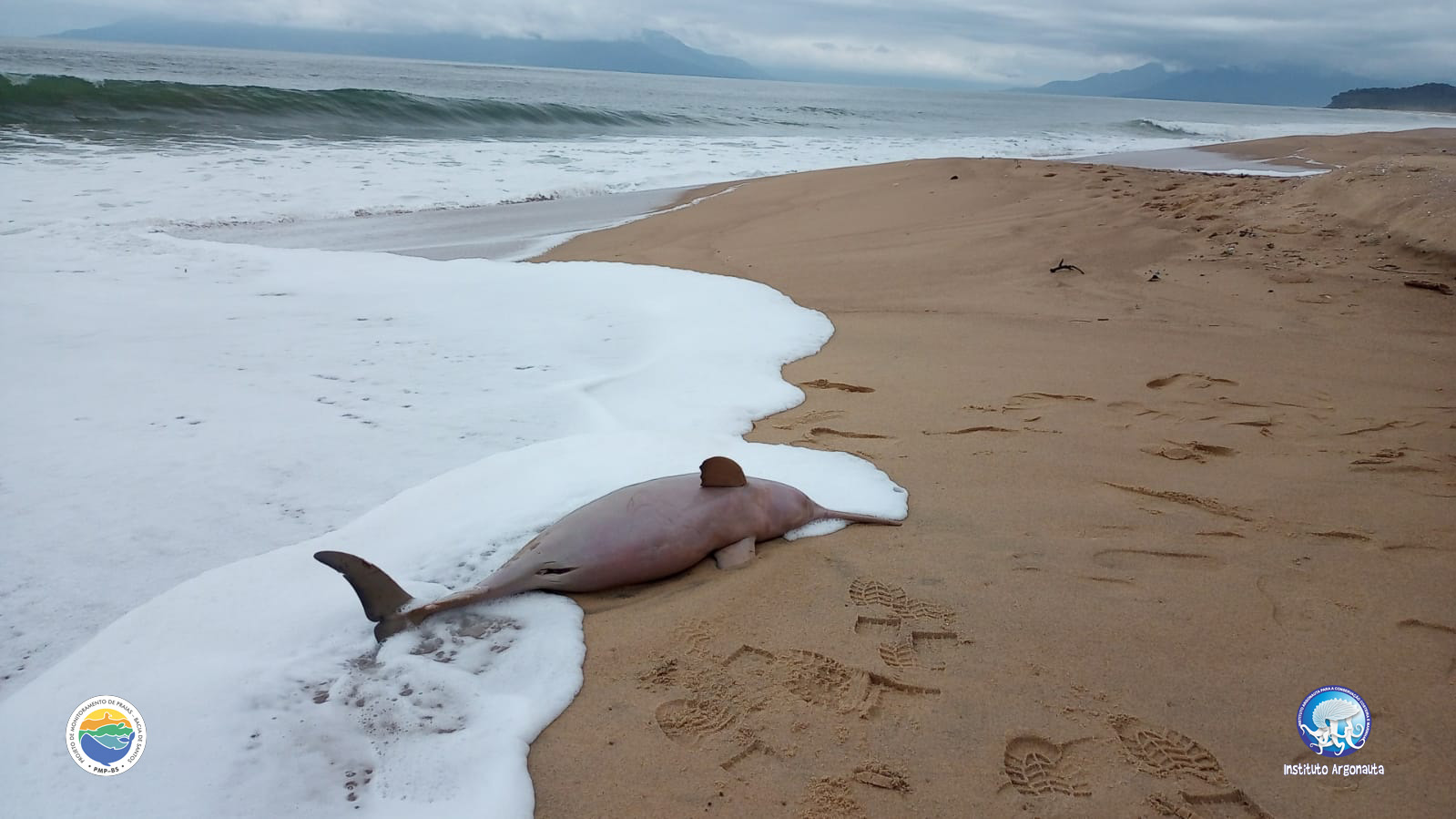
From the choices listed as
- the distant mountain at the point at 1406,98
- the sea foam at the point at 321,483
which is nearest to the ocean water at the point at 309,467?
the sea foam at the point at 321,483

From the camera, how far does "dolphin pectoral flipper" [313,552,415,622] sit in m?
2.09

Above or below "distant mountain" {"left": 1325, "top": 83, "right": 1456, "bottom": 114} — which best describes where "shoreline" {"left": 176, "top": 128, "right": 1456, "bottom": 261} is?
below

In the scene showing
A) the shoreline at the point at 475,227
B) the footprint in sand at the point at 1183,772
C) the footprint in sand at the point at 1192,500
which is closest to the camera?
the footprint in sand at the point at 1183,772

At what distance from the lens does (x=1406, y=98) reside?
75.6 meters

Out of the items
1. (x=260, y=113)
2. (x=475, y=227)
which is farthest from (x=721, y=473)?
(x=260, y=113)

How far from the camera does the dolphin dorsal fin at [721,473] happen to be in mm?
2623

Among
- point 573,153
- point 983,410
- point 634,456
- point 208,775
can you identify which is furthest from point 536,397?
point 573,153

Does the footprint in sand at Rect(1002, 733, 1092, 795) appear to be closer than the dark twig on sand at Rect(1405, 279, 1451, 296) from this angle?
Yes

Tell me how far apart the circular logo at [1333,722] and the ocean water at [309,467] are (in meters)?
1.38

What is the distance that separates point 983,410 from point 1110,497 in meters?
→ 0.94

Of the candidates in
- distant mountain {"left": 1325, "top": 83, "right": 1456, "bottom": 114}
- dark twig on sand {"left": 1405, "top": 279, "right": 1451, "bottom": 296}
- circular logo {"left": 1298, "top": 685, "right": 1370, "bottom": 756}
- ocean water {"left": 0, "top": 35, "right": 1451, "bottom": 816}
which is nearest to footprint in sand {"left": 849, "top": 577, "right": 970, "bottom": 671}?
ocean water {"left": 0, "top": 35, "right": 1451, "bottom": 816}

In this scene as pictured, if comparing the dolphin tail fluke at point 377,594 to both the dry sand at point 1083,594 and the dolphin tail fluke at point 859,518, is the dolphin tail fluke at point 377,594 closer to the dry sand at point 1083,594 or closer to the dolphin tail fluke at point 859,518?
the dry sand at point 1083,594

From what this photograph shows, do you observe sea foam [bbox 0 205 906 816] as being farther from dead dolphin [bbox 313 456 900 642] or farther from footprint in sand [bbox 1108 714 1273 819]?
footprint in sand [bbox 1108 714 1273 819]

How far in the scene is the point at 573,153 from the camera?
1590cm
